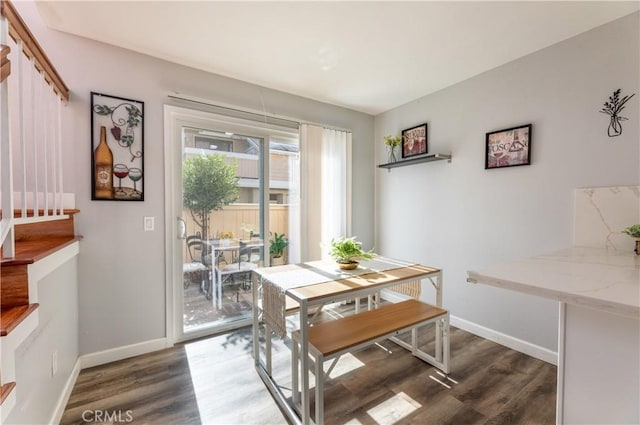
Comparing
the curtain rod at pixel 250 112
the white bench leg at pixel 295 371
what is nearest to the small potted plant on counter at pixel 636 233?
the white bench leg at pixel 295 371

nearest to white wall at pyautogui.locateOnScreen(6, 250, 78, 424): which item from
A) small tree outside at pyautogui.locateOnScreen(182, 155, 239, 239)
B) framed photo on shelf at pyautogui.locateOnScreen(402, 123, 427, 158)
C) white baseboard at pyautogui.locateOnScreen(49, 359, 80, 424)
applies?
white baseboard at pyautogui.locateOnScreen(49, 359, 80, 424)

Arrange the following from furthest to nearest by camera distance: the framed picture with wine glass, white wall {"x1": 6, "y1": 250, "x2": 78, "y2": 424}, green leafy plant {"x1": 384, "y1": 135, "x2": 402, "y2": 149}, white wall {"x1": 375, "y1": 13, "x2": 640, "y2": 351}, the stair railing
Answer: green leafy plant {"x1": 384, "y1": 135, "x2": 402, "y2": 149}
the framed picture with wine glass
white wall {"x1": 375, "y1": 13, "x2": 640, "y2": 351}
the stair railing
white wall {"x1": 6, "y1": 250, "x2": 78, "y2": 424}

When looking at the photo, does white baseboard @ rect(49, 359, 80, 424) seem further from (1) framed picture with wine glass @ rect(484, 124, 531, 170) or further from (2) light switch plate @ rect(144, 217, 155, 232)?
(1) framed picture with wine glass @ rect(484, 124, 531, 170)

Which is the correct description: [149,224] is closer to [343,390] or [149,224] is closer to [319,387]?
[319,387]

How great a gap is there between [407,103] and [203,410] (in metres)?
3.52

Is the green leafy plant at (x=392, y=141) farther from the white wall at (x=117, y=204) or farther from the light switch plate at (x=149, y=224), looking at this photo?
the light switch plate at (x=149, y=224)

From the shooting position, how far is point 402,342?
2.43 metres

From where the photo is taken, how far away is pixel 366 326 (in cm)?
180

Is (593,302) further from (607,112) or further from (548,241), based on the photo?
(607,112)

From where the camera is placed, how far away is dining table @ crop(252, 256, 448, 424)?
1.48m

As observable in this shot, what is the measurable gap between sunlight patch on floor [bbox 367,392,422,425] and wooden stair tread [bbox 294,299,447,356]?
0.45 meters

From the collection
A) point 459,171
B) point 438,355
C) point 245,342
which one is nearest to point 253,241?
point 245,342

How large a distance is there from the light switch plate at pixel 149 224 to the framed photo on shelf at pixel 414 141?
2.79 metres

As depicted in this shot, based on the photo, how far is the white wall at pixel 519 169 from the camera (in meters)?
1.87
